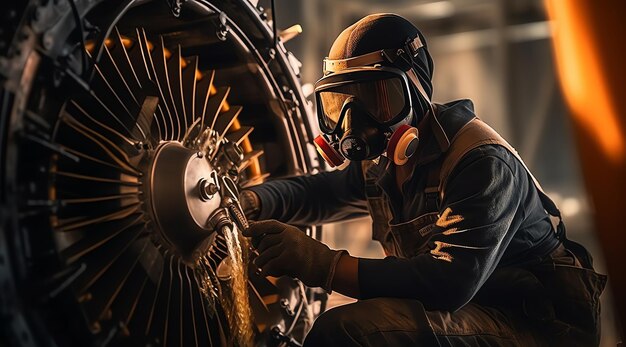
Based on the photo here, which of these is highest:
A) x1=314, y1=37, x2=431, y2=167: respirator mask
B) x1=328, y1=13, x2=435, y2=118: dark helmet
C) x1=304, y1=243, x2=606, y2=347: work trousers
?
x1=328, y1=13, x2=435, y2=118: dark helmet

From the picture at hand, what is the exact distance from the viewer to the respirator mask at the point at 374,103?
51.5 inches

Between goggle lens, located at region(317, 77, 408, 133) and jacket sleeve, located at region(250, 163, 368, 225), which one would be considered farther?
jacket sleeve, located at region(250, 163, 368, 225)

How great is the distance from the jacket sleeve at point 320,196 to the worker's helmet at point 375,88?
23 centimetres

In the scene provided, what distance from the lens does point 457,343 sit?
4.32 ft

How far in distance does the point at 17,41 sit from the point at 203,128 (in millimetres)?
510

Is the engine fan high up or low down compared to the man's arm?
up

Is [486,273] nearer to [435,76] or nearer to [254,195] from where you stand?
[254,195]

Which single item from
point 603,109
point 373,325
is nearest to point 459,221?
point 373,325

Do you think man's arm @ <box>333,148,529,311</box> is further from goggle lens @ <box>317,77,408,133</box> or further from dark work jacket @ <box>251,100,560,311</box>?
goggle lens @ <box>317,77,408,133</box>

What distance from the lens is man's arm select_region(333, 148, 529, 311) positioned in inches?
48.6

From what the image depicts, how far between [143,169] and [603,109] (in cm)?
81

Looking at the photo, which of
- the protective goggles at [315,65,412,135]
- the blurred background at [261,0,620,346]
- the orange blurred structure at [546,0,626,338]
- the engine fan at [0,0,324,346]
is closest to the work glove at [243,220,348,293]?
the engine fan at [0,0,324,346]

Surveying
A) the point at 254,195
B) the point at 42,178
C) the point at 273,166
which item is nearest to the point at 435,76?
the point at 273,166

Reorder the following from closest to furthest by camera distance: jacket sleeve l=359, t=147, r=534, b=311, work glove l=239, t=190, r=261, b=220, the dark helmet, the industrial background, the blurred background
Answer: the industrial background → jacket sleeve l=359, t=147, r=534, b=311 → the dark helmet → work glove l=239, t=190, r=261, b=220 → the blurred background
